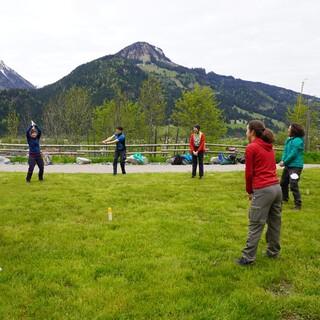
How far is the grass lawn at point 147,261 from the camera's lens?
16.2 feet

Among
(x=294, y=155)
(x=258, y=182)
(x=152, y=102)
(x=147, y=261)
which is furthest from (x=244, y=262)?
(x=152, y=102)

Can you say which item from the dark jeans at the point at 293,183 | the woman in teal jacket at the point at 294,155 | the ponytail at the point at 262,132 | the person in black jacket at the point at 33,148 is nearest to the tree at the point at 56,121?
the person in black jacket at the point at 33,148

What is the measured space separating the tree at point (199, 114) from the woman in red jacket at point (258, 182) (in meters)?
46.0

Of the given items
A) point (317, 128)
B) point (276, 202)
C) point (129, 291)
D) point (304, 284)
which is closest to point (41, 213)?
point (129, 291)

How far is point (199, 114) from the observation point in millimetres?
52688

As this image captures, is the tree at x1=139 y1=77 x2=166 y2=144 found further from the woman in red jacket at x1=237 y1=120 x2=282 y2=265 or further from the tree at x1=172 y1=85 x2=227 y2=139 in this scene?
the woman in red jacket at x1=237 y1=120 x2=282 y2=265

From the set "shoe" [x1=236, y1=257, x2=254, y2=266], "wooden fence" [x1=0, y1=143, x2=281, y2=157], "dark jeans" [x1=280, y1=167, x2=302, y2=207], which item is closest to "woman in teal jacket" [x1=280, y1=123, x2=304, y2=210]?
"dark jeans" [x1=280, y1=167, x2=302, y2=207]

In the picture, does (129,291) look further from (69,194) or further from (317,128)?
(317,128)

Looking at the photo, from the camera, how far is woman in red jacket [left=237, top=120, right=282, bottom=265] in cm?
619

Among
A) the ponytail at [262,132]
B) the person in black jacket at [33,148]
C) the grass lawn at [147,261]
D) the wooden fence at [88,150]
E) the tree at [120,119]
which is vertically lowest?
the grass lawn at [147,261]

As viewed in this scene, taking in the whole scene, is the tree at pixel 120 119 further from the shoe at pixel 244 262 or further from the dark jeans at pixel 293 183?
the shoe at pixel 244 262

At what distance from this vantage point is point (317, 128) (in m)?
61.1

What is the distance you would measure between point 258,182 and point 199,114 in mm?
46989

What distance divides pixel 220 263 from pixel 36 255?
2987 mm
